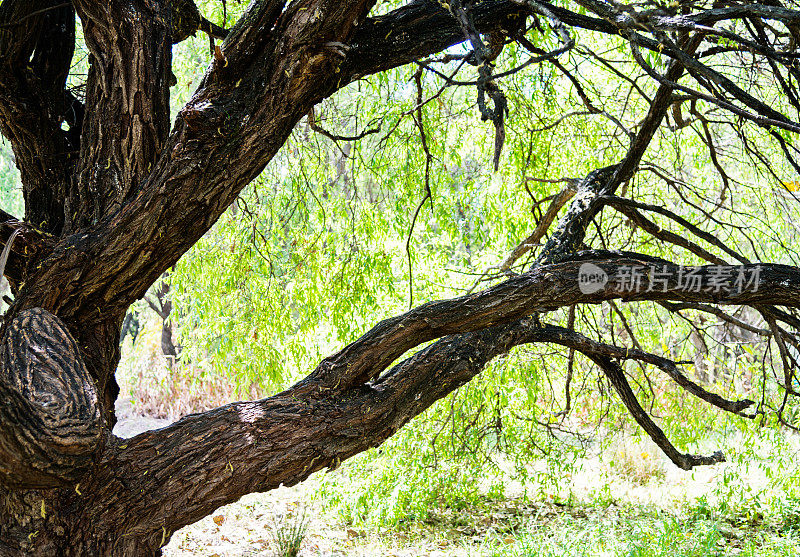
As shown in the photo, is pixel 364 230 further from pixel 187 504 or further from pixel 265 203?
pixel 187 504

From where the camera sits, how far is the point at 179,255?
6.73 feet

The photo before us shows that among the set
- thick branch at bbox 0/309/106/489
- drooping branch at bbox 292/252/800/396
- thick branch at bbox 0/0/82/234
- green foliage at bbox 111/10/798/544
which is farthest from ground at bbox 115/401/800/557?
thick branch at bbox 0/309/106/489

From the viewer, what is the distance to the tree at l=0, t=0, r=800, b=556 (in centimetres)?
181

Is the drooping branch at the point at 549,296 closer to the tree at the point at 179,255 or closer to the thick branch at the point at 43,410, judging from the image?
the tree at the point at 179,255

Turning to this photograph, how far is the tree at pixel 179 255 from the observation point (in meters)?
1.81

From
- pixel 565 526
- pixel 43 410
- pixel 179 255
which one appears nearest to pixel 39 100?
pixel 179 255

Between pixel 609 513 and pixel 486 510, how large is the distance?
0.80m

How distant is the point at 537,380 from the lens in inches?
148

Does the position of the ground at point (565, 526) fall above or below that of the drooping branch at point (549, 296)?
below

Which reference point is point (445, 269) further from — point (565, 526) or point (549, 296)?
point (565, 526)

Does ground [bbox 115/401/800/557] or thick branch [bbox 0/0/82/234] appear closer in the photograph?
thick branch [bbox 0/0/82/234]

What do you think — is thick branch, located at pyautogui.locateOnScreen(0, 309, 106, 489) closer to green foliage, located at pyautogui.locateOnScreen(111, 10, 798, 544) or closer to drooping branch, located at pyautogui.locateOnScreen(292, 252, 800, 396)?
drooping branch, located at pyautogui.locateOnScreen(292, 252, 800, 396)

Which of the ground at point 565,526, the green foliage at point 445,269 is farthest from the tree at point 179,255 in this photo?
the ground at point 565,526

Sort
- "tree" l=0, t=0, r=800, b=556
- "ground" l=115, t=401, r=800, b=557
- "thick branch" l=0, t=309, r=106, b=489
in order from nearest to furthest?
"thick branch" l=0, t=309, r=106, b=489
"tree" l=0, t=0, r=800, b=556
"ground" l=115, t=401, r=800, b=557
